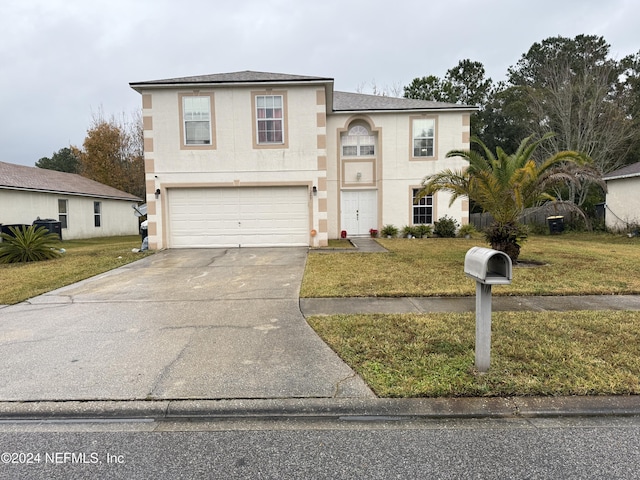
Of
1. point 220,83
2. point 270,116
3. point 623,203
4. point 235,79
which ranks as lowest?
point 623,203

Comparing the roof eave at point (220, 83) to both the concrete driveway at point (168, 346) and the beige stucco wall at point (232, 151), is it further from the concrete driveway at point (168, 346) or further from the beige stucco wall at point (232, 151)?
the concrete driveway at point (168, 346)

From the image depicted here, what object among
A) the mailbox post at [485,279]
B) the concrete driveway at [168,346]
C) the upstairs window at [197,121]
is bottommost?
the concrete driveway at [168,346]

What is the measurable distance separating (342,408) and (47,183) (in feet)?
79.6

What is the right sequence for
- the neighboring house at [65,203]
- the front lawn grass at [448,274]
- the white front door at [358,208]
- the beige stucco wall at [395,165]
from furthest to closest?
the neighboring house at [65,203], the white front door at [358,208], the beige stucco wall at [395,165], the front lawn grass at [448,274]

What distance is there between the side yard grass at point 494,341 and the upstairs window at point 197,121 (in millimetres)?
8115

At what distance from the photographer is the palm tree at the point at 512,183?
30.1 feet

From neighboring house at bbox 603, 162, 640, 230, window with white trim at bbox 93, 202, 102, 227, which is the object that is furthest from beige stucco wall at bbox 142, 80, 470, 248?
neighboring house at bbox 603, 162, 640, 230

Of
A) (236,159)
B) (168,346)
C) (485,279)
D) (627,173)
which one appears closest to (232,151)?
(236,159)

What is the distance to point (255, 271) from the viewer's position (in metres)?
9.45

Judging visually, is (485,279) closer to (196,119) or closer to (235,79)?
(196,119)

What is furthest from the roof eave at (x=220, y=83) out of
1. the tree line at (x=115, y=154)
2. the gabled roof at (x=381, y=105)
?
the tree line at (x=115, y=154)

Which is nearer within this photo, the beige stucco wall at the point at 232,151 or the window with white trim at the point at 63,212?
the beige stucco wall at the point at 232,151

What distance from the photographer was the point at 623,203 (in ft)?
60.5

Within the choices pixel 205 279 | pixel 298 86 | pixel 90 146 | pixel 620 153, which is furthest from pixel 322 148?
pixel 90 146
